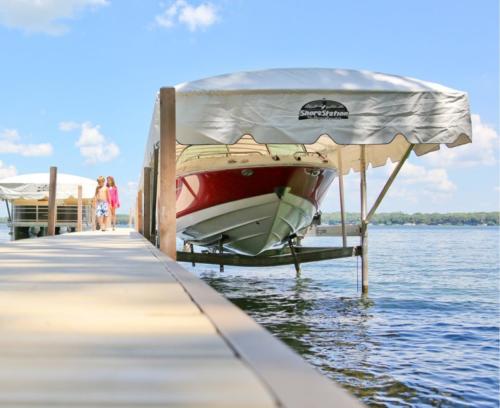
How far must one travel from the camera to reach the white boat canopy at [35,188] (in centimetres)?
2250

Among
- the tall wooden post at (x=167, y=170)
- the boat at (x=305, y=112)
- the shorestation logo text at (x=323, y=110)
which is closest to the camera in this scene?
the tall wooden post at (x=167, y=170)

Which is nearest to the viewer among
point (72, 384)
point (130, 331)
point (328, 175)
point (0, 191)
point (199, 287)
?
point (72, 384)

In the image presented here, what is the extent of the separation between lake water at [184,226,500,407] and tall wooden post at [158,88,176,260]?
6.69ft

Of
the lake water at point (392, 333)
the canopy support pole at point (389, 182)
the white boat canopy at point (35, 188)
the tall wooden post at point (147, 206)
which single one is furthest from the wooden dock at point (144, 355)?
the white boat canopy at point (35, 188)

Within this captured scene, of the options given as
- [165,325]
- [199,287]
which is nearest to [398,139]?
[199,287]

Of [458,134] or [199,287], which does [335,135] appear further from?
[199,287]

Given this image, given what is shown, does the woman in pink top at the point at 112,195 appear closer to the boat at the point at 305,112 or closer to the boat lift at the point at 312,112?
the boat at the point at 305,112

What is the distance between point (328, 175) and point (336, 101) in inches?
154

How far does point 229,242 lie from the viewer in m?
12.4

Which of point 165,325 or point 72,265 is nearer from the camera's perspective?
point 165,325

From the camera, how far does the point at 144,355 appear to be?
1.81 m

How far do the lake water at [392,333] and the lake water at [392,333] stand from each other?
0.03ft

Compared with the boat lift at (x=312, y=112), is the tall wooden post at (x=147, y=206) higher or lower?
lower

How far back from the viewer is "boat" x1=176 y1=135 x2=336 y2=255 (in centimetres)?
1060
